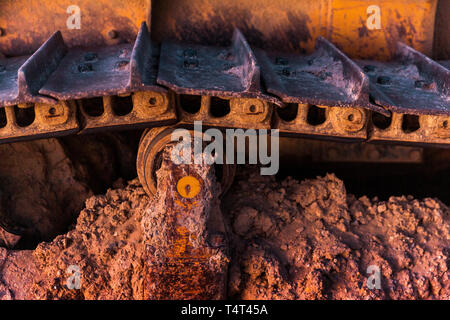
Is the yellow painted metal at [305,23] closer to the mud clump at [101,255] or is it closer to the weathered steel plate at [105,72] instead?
the weathered steel plate at [105,72]

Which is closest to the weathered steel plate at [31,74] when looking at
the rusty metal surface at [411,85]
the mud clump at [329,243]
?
the mud clump at [329,243]

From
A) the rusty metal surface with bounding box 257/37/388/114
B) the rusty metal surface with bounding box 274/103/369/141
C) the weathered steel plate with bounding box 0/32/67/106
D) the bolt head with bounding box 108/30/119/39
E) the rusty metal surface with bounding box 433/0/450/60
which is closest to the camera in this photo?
the weathered steel plate with bounding box 0/32/67/106

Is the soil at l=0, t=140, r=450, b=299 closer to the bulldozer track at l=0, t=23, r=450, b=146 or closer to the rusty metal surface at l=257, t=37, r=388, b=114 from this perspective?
the bulldozer track at l=0, t=23, r=450, b=146

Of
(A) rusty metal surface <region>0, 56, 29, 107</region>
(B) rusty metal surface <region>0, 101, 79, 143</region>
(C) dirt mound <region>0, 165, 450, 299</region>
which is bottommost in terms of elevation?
(C) dirt mound <region>0, 165, 450, 299</region>

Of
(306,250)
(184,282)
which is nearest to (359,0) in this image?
(306,250)

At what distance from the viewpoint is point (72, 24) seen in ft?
8.31

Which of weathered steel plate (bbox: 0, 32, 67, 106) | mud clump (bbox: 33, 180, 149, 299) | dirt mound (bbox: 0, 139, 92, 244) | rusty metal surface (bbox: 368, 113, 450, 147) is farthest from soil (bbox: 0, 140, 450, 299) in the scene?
weathered steel plate (bbox: 0, 32, 67, 106)

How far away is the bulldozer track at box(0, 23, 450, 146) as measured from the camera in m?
1.76

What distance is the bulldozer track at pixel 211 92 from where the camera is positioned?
69.5 inches

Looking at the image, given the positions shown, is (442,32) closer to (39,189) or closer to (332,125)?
(332,125)

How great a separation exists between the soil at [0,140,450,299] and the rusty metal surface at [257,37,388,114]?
25.3 inches

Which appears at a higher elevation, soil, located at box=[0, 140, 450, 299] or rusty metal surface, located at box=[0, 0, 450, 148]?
rusty metal surface, located at box=[0, 0, 450, 148]

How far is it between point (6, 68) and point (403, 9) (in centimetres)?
218

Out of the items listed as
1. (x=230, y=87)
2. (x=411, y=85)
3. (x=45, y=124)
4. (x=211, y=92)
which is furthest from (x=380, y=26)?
(x=45, y=124)
